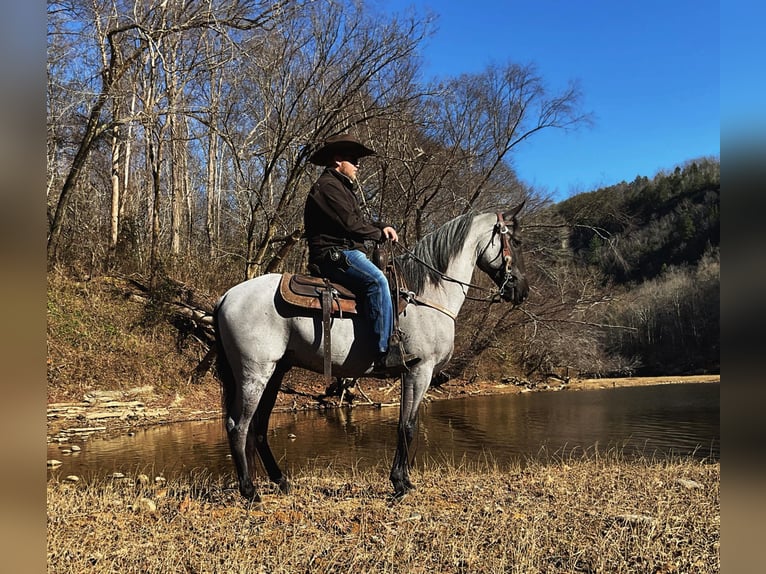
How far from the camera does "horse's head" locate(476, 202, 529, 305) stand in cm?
554

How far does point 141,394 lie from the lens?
559 inches

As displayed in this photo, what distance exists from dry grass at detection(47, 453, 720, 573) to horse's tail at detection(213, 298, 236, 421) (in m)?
0.88

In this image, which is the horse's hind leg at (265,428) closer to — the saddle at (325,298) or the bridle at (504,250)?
the saddle at (325,298)

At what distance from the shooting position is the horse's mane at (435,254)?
544 centimetres

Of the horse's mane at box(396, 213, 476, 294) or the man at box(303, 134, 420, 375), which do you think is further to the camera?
the horse's mane at box(396, 213, 476, 294)

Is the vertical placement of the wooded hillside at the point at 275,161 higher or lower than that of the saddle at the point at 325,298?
higher

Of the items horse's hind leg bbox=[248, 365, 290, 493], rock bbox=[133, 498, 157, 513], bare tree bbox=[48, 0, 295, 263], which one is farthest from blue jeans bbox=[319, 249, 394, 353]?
bare tree bbox=[48, 0, 295, 263]

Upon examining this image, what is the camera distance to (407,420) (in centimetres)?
519

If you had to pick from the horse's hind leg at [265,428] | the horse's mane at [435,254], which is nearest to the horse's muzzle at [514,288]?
the horse's mane at [435,254]

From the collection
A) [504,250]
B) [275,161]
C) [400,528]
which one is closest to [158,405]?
[275,161]

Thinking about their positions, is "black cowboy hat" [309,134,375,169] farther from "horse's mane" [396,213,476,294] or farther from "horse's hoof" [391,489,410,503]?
"horse's hoof" [391,489,410,503]
